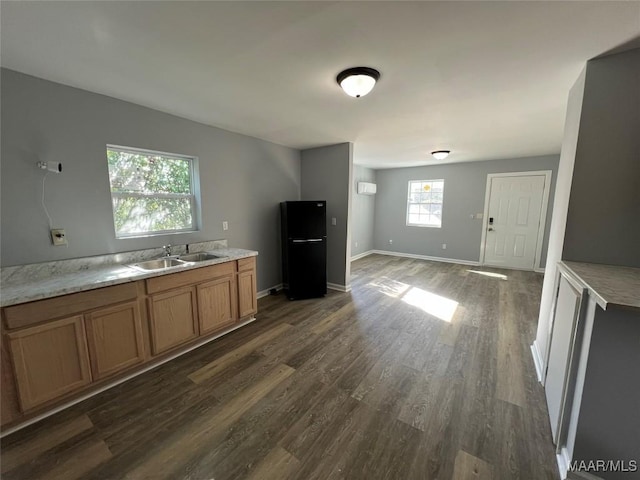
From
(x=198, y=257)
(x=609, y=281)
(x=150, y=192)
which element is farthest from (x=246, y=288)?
(x=609, y=281)

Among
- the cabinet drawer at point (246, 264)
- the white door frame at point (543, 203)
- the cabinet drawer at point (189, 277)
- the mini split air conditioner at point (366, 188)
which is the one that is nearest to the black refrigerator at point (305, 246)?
the cabinet drawer at point (246, 264)

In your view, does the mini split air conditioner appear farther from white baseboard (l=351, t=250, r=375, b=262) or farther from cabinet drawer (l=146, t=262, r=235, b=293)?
cabinet drawer (l=146, t=262, r=235, b=293)

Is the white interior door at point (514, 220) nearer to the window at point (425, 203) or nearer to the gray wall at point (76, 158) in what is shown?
the window at point (425, 203)

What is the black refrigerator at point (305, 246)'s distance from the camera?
3.70 m

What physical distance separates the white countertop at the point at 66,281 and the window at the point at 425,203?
5674 mm

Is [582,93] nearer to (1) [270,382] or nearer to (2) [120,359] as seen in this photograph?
(1) [270,382]

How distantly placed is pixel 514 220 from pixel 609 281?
4.84 m

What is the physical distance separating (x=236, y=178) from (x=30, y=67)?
1.96m

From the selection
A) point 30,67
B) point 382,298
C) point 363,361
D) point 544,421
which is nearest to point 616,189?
point 544,421

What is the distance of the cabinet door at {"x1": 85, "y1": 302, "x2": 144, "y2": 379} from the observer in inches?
73.8

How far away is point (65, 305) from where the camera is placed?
5.66 ft

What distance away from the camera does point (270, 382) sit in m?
2.07

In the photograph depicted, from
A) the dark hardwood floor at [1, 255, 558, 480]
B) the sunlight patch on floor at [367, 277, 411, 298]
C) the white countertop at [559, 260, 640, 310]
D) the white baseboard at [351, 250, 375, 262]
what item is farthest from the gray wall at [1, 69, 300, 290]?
the white baseboard at [351, 250, 375, 262]

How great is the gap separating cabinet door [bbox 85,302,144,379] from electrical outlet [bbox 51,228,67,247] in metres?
0.73
